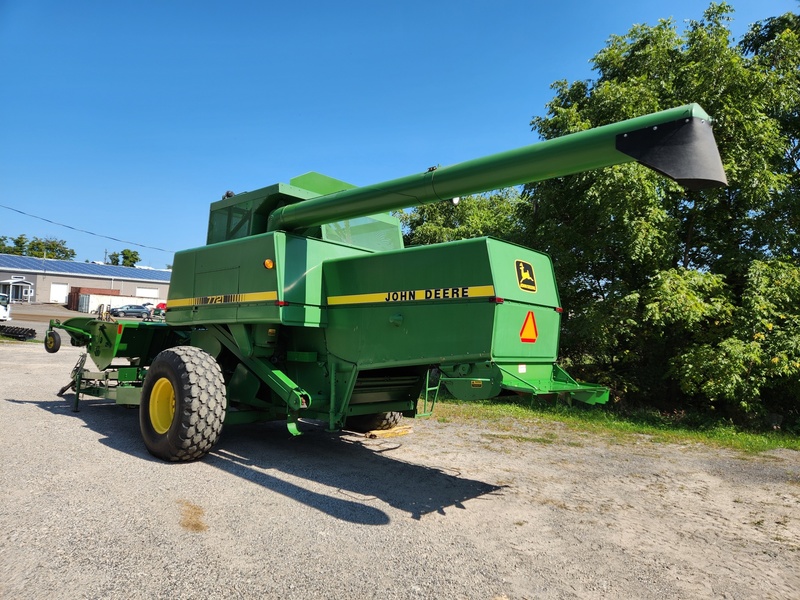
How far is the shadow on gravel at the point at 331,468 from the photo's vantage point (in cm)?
475

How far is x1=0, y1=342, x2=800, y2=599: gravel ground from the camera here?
129 inches

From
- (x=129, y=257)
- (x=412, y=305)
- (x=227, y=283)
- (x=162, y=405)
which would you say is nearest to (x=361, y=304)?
(x=412, y=305)

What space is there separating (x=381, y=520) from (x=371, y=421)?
10.3ft

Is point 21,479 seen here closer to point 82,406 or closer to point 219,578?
point 219,578

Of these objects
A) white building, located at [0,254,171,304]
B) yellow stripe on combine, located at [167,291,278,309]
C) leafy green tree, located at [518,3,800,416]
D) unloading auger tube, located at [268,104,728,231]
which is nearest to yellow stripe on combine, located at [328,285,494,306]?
yellow stripe on combine, located at [167,291,278,309]

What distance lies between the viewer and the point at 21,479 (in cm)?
477

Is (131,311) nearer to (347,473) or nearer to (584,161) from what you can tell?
(347,473)

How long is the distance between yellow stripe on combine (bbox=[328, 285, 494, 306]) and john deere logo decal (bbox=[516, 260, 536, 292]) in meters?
0.49

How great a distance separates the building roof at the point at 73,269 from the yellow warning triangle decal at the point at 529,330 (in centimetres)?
5850

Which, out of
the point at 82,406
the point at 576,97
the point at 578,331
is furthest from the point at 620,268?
Answer: the point at 82,406

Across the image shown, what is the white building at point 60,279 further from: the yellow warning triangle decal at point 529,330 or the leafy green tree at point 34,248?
the yellow warning triangle decal at point 529,330

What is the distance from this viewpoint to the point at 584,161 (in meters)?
3.97

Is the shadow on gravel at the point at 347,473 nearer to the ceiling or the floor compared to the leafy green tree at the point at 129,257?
nearer to the floor

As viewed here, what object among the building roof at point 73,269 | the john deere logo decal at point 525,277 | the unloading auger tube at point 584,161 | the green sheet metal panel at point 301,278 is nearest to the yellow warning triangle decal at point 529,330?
the john deere logo decal at point 525,277
